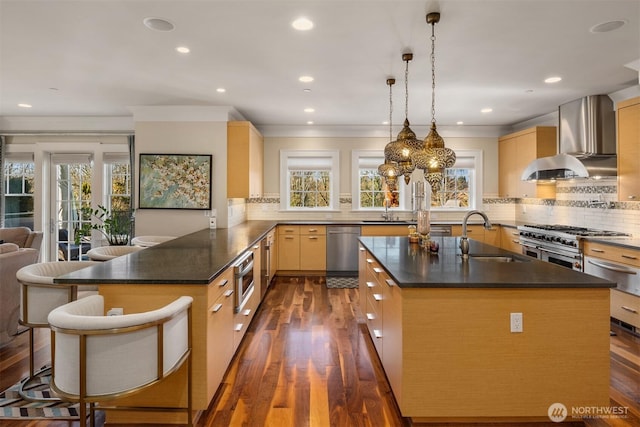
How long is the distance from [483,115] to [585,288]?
171 inches

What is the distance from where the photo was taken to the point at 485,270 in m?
2.33

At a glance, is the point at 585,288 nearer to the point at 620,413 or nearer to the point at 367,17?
the point at 620,413

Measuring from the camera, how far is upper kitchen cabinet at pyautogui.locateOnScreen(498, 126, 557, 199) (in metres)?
5.49

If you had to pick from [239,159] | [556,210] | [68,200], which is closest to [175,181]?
[239,159]

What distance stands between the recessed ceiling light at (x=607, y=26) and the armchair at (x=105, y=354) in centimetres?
351

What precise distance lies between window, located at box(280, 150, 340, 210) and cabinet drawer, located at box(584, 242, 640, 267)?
3.88 meters

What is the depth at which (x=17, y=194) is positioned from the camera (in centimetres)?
601

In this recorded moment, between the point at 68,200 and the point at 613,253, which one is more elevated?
the point at 68,200

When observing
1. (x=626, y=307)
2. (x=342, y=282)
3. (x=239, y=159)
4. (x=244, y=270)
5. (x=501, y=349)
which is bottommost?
(x=342, y=282)

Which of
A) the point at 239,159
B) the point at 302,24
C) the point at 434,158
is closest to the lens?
the point at 434,158

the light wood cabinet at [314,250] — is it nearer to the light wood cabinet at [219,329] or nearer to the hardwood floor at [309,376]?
the hardwood floor at [309,376]

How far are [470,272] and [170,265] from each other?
6.53 feet

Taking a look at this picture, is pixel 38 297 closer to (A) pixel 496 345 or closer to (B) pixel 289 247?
(A) pixel 496 345

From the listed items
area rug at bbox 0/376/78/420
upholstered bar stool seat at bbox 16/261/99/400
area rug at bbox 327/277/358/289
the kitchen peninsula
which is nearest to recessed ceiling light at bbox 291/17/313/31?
the kitchen peninsula
